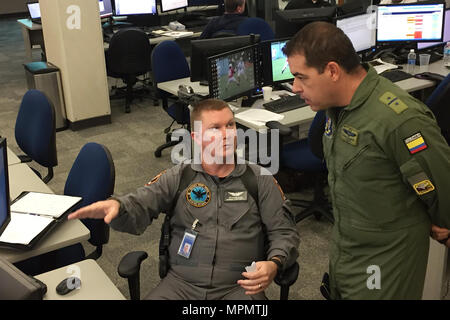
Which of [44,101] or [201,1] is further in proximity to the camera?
[201,1]

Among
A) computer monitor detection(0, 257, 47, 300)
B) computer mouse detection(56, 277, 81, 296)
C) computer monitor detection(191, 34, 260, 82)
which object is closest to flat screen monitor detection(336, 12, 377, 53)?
computer monitor detection(191, 34, 260, 82)

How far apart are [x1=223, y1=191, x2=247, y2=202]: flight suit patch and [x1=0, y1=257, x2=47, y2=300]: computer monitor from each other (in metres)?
0.89

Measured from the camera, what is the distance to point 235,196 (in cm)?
214

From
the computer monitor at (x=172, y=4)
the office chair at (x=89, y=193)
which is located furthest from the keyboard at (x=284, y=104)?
the computer monitor at (x=172, y=4)

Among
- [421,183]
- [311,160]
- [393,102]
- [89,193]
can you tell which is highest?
[393,102]

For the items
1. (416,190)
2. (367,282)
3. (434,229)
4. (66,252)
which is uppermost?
(416,190)

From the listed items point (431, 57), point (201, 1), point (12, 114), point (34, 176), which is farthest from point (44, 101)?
point (201, 1)

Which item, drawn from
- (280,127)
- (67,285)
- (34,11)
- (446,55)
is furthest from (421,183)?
(34,11)

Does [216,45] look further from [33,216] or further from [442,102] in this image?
[33,216]

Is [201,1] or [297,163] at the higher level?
[201,1]

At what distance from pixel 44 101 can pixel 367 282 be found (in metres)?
2.34

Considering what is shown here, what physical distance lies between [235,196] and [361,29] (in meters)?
2.80

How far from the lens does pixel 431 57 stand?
4.67m
